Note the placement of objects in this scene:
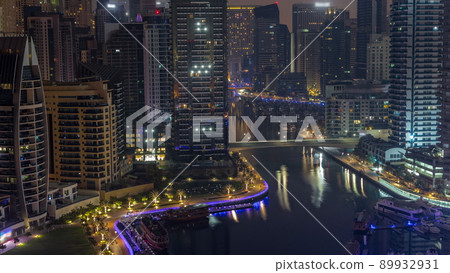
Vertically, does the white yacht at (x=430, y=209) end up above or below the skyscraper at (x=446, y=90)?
below

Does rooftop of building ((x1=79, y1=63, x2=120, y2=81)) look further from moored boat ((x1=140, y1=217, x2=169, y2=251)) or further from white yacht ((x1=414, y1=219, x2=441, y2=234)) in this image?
white yacht ((x1=414, y1=219, x2=441, y2=234))

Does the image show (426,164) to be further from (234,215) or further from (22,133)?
(22,133)

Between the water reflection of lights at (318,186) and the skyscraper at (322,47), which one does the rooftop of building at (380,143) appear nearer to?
the water reflection of lights at (318,186)

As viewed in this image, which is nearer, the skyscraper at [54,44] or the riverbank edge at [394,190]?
the riverbank edge at [394,190]

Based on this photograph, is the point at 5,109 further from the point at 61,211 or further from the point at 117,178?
the point at 117,178

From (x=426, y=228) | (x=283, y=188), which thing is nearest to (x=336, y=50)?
(x=283, y=188)

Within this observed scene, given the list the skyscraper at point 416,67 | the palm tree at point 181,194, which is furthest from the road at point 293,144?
the palm tree at point 181,194

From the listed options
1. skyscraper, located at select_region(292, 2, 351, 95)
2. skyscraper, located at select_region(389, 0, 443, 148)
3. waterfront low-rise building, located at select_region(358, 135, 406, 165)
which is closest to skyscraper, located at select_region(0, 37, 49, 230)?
waterfront low-rise building, located at select_region(358, 135, 406, 165)

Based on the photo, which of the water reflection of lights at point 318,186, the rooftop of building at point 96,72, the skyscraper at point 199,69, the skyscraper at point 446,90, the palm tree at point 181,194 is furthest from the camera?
the skyscraper at point 199,69
